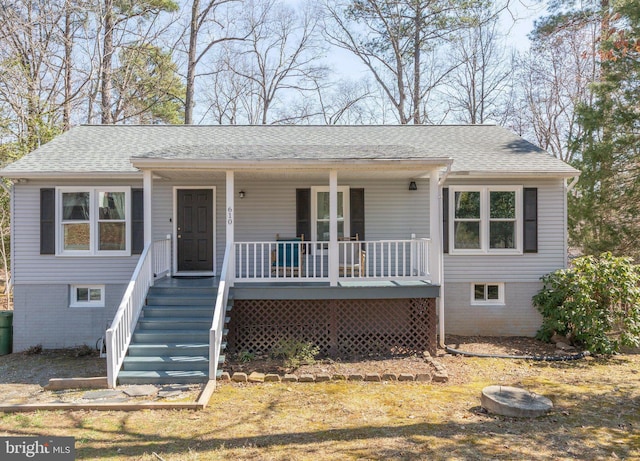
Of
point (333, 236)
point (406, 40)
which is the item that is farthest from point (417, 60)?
point (333, 236)

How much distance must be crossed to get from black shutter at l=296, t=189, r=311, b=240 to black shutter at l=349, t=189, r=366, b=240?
0.94m

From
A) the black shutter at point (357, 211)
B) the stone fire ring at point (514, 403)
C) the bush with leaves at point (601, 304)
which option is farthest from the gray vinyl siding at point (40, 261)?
the bush with leaves at point (601, 304)

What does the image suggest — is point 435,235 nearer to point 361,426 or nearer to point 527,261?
point 527,261

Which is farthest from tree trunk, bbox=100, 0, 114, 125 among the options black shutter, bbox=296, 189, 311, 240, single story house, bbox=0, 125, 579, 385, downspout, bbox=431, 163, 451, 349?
downspout, bbox=431, 163, 451, 349

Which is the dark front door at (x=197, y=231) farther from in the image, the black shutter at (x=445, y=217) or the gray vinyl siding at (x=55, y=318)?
the black shutter at (x=445, y=217)

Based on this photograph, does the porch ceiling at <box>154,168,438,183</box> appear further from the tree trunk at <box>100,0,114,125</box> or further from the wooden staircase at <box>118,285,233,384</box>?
the tree trunk at <box>100,0,114,125</box>

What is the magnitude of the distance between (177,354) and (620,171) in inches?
406

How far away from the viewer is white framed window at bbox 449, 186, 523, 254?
9.29m

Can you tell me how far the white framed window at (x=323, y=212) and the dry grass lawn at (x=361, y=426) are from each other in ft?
13.1

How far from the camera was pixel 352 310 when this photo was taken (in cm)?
802

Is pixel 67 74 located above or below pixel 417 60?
below

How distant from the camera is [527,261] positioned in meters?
9.33

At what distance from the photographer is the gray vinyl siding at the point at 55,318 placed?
9008mm
